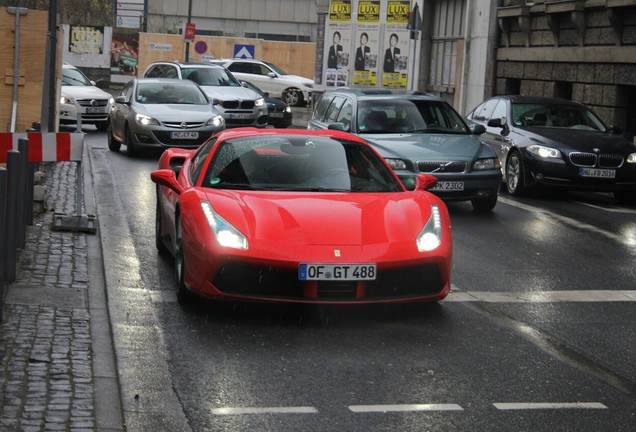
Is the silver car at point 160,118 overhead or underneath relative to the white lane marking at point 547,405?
overhead

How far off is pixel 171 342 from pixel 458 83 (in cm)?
3204

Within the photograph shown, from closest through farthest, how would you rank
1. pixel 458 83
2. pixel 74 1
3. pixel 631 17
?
pixel 631 17, pixel 458 83, pixel 74 1

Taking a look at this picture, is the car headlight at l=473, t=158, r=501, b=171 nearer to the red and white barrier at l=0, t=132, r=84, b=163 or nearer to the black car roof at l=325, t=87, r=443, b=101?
the black car roof at l=325, t=87, r=443, b=101

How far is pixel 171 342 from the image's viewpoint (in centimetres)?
782

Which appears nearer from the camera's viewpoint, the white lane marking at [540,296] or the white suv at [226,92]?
the white lane marking at [540,296]

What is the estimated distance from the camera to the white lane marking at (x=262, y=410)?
6254 mm

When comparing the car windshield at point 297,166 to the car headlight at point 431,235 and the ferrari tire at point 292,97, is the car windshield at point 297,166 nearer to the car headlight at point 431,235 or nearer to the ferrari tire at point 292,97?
the car headlight at point 431,235

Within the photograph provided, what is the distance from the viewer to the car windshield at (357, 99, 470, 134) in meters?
16.7

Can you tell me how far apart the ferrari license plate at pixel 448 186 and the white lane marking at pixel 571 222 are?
1275mm

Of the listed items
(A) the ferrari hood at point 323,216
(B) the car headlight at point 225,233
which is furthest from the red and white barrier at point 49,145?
(B) the car headlight at point 225,233

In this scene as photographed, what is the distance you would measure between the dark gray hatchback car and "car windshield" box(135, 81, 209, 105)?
7.11 m

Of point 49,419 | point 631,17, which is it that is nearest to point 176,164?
point 49,419

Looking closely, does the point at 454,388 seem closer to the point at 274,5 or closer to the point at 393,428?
the point at 393,428

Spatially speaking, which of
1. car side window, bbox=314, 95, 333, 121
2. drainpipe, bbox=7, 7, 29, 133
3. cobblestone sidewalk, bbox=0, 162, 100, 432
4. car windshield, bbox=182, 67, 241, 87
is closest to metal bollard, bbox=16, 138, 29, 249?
cobblestone sidewalk, bbox=0, 162, 100, 432
